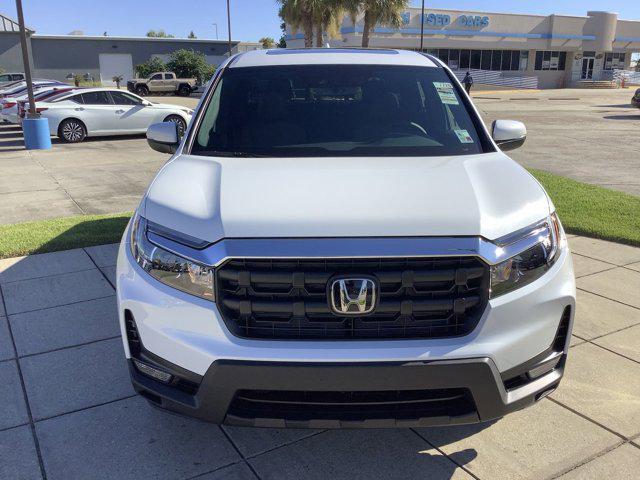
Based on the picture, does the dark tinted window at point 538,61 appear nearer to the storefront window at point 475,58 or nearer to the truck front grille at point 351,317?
the storefront window at point 475,58

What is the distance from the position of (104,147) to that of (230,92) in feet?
42.3

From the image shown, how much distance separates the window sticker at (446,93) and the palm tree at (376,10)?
32.8 meters

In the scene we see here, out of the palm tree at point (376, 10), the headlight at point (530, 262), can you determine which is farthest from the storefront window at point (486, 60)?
the headlight at point (530, 262)

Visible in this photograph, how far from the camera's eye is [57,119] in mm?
16188

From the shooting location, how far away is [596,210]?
759cm

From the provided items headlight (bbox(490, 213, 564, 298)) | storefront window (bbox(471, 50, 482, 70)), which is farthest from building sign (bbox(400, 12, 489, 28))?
headlight (bbox(490, 213, 564, 298))

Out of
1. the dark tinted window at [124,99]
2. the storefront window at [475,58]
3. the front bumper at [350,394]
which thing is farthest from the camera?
the storefront window at [475,58]

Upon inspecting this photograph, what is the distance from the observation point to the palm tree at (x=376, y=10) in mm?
34638

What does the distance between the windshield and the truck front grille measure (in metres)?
1.14

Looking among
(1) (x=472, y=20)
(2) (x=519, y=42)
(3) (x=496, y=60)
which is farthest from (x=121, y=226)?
(2) (x=519, y=42)

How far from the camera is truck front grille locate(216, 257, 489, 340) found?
232 centimetres

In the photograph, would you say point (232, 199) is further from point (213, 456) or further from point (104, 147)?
point (104, 147)

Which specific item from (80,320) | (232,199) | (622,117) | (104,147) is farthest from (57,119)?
(622,117)

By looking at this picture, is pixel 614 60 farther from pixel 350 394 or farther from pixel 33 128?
pixel 350 394
